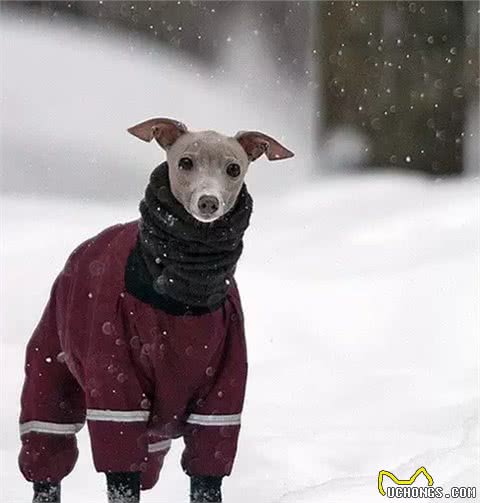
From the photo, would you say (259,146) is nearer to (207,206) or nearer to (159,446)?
(207,206)

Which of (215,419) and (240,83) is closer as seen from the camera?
(215,419)

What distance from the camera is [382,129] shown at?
10680 millimetres

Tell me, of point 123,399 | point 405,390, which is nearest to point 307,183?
point 405,390

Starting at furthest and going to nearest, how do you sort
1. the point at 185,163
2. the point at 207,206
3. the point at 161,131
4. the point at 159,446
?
the point at 159,446, the point at 161,131, the point at 185,163, the point at 207,206

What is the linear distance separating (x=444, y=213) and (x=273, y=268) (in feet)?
3.83

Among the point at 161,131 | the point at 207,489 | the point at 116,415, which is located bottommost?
the point at 207,489

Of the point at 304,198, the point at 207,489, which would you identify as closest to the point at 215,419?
the point at 207,489

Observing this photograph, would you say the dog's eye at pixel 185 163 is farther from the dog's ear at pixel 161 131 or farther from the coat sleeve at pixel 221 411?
the coat sleeve at pixel 221 411

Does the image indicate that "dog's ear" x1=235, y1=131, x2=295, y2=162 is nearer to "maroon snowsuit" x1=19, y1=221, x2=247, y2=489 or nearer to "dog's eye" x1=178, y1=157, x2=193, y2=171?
"dog's eye" x1=178, y1=157, x2=193, y2=171

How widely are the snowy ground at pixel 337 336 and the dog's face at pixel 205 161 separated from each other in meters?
0.78

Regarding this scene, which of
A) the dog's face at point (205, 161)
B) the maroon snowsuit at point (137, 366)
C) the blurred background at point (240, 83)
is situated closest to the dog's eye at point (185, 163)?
the dog's face at point (205, 161)

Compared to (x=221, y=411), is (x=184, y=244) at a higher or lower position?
higher

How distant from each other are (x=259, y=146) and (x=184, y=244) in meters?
0.31

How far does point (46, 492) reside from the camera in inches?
141
